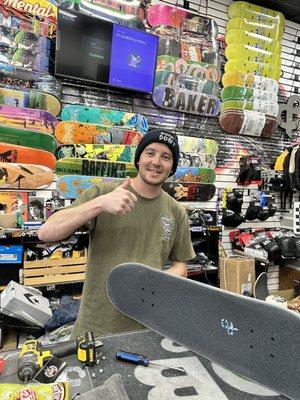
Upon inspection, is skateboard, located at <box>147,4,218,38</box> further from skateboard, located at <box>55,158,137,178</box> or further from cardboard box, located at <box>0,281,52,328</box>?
cardboard box, located at <box>0,281,52,328</box>

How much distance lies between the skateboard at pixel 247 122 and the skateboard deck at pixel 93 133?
50.0 inches

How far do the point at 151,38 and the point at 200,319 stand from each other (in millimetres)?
2971

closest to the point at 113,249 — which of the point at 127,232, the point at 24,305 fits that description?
the point at 127,232

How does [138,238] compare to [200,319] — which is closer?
[200,319]

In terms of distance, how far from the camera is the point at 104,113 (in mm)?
2973

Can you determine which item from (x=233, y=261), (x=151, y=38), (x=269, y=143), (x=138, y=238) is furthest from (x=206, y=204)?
(x=138, y=238)

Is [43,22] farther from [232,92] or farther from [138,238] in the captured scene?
[138,238]

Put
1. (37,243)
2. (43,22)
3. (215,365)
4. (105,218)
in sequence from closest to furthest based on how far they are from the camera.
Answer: (215,365) < (105,218) < (37,243) < (43,22)

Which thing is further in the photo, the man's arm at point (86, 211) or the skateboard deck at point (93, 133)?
the skateboard deck at point (93, 133)

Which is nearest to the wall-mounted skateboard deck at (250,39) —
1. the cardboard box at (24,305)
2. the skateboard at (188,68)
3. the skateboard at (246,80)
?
the skateboard at (246,80)

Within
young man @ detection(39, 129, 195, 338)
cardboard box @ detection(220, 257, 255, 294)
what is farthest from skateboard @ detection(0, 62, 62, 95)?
cardboard box @ detection(220, 257, 255, 294)

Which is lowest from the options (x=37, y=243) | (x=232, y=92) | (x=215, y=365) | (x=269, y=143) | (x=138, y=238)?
(x=37, y=243)

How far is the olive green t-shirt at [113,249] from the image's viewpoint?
48.8 inches

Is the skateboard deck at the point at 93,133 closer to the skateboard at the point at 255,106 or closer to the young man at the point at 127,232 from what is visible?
the skateboard at the point at 255,106
